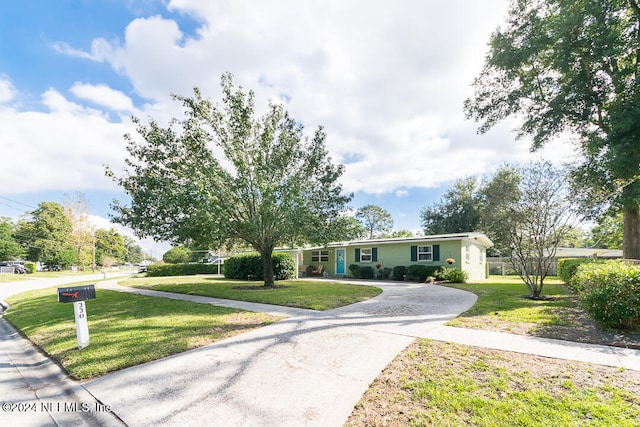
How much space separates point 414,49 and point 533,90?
374 inches

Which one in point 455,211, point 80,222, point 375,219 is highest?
Answer: point 455,211

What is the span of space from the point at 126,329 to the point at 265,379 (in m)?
4.13

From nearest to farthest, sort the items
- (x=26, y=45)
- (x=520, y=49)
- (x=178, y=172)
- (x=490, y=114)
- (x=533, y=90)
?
(x=26, y=45)
(x=178, y=172)
(x=520, y=49)
(x=533, y=90)
(x=490, y=114)

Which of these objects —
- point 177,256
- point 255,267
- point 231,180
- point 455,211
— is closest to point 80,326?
point 231,180

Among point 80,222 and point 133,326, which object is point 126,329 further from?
point 80,222

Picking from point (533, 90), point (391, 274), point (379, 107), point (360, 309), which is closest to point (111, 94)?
point (379, 107)

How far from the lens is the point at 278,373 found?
3.79 metres

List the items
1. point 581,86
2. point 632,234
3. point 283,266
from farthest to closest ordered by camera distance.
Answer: point 283,266
point 632,234
point 581,86

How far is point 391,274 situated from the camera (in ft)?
62.3

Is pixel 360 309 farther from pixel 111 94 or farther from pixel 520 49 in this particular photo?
pixel 520 49

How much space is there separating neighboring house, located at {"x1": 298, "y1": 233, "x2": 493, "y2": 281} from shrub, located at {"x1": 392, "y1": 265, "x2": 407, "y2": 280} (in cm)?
72

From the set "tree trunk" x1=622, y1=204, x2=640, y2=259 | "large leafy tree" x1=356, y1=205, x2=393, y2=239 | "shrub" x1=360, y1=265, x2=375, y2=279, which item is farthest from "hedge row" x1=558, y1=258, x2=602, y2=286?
"large leafy tree" x1=356, y1=205, x2=393, y2=239

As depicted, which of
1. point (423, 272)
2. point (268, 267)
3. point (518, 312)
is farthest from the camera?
point (423, 272)

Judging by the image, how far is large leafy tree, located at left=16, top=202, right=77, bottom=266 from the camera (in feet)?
116
